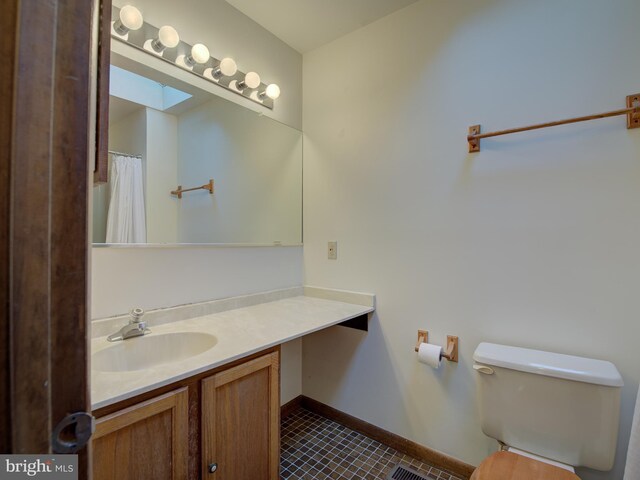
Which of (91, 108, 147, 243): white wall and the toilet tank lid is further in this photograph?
(91, 108, 147, 243): white wall

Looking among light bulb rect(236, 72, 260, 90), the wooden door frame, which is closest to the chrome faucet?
the wooden door frame

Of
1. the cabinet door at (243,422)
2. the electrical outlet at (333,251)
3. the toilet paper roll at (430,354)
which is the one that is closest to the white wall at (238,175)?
the electrical outlet at (333,251)

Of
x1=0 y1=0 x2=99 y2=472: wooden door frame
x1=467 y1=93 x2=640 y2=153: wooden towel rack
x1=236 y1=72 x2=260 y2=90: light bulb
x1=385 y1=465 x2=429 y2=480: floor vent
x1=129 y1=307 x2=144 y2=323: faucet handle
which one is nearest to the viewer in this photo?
x1=0 y1=0 x2=99 y2=472: wooden door frame

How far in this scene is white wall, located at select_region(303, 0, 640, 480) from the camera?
1.24 m

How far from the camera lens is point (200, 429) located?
1.06 metres

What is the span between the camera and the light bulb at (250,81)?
180cm

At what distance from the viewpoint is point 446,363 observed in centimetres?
159

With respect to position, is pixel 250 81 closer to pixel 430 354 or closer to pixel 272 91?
pixel 272 91

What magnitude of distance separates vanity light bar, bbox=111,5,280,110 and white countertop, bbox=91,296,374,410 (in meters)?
1.26

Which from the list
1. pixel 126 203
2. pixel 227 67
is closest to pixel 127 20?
pixel 227 67

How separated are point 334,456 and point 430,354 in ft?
2.64

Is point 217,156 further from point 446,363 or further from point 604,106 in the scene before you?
point 604,106

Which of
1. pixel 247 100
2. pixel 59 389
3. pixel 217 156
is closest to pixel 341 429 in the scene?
pixel 217 156

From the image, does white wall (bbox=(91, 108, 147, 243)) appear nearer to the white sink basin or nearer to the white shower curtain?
the white shower curtain
